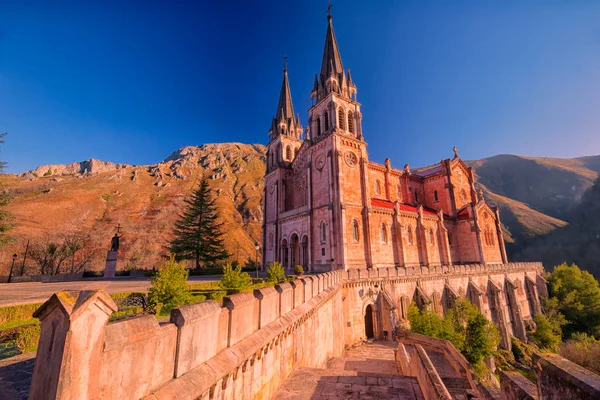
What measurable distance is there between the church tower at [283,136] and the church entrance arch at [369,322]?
22299mm

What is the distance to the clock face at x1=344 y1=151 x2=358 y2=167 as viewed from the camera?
96.5 ft

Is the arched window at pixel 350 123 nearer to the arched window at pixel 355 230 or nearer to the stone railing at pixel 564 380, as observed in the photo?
the arched window at pixel 355 230

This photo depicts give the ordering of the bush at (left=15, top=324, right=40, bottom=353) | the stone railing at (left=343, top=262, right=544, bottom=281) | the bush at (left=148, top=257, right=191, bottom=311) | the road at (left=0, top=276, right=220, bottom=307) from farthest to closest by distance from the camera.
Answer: the stone railing at (left=343, top=262, right=544, bottom=281)
the road at (left=0, top=276, right=220, bottom=307)
the bush at (left=148, top=257, right=191, bottom=311)
the bush at (left=15, top=324, right=40, bottom=353)

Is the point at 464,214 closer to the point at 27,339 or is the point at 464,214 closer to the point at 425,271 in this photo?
the point at 425,271

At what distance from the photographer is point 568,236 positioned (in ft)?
262

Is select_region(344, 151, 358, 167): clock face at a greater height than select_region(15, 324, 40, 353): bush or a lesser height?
greater

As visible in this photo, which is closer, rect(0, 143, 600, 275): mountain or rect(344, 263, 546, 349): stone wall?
rect(344, 263, 546, 349): stone wall

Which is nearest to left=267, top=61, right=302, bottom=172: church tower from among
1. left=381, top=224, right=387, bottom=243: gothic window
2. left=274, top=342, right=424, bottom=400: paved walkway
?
left=381, top=224, right=387, bottom=243: gothic window

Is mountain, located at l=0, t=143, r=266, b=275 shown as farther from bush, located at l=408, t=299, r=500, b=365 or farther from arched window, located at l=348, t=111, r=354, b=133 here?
bush, located at l=408, t=299, r=500, b=365

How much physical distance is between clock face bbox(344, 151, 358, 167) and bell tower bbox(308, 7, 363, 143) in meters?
2.53

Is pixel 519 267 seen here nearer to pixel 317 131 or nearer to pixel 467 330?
pixel 467 330

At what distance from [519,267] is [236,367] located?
1772 inches

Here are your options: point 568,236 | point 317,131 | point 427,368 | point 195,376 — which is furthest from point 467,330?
point 568,236

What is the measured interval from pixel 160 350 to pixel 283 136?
121 ft
